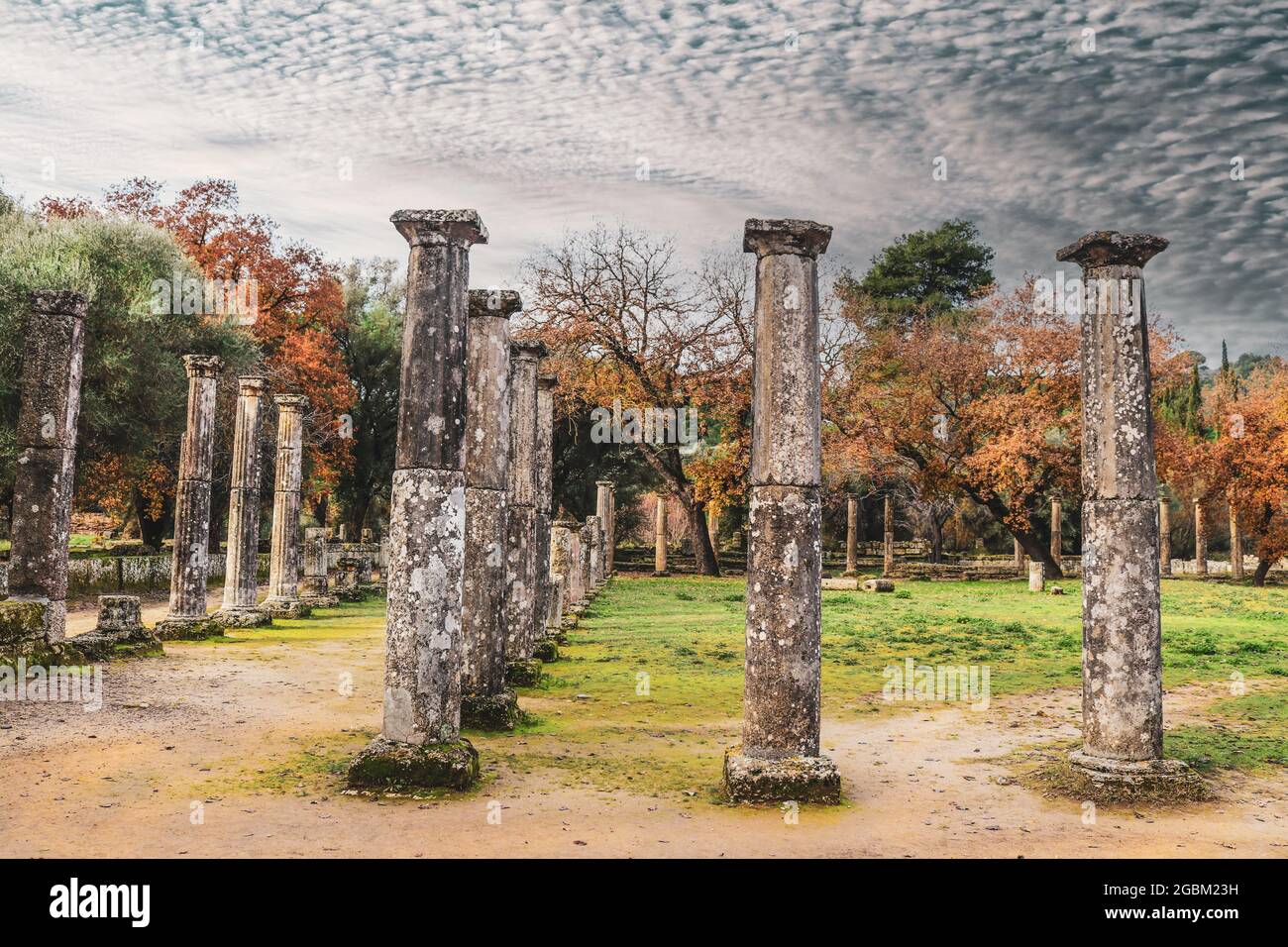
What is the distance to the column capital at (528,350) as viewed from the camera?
11.9m

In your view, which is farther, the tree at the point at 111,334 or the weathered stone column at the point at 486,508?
the tree at the point at 111,334

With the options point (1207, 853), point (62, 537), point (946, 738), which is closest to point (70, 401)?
point (62, 537)

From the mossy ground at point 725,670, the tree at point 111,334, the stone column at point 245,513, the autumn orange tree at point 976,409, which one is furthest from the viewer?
the autumn orange tree at point 976,409

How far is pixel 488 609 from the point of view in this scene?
32.2ft

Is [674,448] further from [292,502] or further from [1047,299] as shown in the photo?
[292,502]

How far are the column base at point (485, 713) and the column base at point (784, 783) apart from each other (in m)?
3.17

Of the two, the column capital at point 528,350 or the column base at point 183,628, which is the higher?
the column capital at point 528,350

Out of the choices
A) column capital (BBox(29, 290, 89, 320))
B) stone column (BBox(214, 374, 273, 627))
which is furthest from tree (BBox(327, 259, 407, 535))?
column capital (BBox(29, 290, 89, 320))

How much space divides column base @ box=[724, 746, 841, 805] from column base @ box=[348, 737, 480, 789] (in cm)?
213

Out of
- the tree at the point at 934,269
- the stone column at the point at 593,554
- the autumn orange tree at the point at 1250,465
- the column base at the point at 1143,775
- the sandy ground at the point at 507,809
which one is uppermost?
the tree at the point at 934,269

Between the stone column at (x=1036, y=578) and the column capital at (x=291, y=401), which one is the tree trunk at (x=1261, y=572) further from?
the column capital at (x=291, y=401)

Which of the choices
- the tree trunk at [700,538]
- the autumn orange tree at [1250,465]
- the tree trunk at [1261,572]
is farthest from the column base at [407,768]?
the tree trunk at [1261,572]

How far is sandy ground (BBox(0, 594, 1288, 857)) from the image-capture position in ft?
19.7

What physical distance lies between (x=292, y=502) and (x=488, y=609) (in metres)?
12.8
